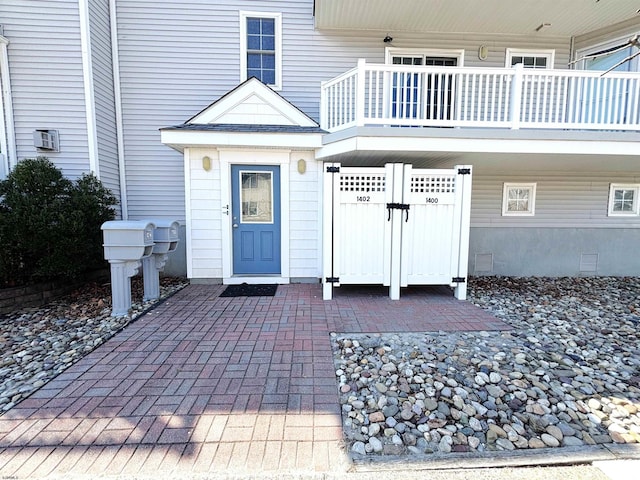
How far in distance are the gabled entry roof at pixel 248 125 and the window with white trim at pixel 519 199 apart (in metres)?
4.48

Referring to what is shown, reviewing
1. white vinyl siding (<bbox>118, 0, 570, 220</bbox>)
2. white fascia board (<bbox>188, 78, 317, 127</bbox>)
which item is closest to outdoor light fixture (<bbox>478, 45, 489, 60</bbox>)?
white vinyl siding (<bbox>118, 0, 570, 220</bbox>)

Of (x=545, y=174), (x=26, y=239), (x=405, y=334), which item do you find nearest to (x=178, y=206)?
(x=26, y=239)

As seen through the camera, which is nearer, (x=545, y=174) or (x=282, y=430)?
(x=282, y=430)

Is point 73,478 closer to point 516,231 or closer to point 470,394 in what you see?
point 470,394

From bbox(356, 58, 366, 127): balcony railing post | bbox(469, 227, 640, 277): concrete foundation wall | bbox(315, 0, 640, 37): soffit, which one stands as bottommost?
bbox(469, 227, 640, 277): concrete foundation wall

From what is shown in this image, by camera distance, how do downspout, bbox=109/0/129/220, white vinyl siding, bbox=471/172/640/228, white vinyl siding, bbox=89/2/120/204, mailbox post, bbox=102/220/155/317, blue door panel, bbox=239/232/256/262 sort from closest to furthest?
mailbox post, bbox=102/220/155/317 < white vinyl siding, bbox=89/2/120/204 < blue door panel, bbox=239/232/256/262 < downspout, bbox=109/0/129/220 < white vinyl siding, bbox=471/172/640/228

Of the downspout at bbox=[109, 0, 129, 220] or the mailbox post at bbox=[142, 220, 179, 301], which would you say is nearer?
the mailbox post at bbox=[142, 220, 179, 301]

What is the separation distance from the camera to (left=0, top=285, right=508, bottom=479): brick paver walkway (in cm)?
186

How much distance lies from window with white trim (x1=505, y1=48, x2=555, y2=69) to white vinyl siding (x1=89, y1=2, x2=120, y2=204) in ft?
26.8

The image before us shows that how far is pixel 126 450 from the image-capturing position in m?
1.93

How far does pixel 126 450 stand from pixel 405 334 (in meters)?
2.78

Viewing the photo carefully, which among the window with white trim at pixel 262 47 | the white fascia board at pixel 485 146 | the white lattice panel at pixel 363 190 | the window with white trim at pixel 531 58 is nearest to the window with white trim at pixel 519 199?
the white fascia board at pixel 485 146

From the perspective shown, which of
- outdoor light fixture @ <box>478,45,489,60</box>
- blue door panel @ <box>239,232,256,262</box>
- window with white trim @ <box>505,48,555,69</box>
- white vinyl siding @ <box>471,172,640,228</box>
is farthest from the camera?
white vinyl siding @ <box>471,172,640,228</box>

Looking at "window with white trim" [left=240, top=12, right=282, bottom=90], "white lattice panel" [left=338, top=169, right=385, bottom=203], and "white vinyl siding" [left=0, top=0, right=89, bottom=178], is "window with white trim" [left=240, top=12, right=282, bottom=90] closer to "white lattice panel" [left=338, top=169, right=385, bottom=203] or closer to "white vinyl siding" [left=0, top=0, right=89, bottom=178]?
"white vinyl siding" [left=0, top=0, right=89, bottom=178]
